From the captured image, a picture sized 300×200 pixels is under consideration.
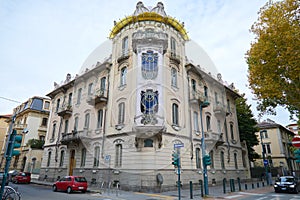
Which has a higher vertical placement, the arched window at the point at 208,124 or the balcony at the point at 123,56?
the balcony at the point at 123,56

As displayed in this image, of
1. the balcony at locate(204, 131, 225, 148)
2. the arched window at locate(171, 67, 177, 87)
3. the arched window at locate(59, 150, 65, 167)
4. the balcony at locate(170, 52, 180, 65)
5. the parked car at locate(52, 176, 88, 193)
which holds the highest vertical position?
the balcony at locate(170, 52, 180, 65)

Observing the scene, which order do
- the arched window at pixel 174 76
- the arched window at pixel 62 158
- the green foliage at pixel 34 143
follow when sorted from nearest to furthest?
the arched window at pixel 174 76, the arched window at pixel 62 158, the green foliage at pixel 34 143

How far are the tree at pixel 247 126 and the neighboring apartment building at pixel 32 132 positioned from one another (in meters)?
27.5

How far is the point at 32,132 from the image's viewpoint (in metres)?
32.0

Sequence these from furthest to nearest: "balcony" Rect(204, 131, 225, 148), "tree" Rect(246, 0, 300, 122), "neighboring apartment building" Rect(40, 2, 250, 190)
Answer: "balcony" Rect(204, 131, 225, 148)
"tree" Rect(246, 0, 300, 122)
"neighboring apartment building" Rect(40, 2, 250, 190)

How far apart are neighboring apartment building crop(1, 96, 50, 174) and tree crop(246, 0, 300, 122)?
89.4 ft

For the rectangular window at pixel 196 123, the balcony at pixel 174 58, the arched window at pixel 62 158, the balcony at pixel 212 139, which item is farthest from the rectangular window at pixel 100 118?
the balcony at pixel 212 139

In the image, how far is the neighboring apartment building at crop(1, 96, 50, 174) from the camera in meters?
28.5

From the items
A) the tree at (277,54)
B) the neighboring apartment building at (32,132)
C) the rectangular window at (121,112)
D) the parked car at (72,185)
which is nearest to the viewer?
the tree at (277,54)

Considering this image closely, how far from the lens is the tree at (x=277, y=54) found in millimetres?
11180

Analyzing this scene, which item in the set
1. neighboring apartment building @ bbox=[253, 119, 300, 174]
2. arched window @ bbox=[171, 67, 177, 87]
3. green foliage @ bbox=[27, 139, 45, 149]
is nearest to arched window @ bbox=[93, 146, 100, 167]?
arched window @ bbox=[171, 67, 177, 87]

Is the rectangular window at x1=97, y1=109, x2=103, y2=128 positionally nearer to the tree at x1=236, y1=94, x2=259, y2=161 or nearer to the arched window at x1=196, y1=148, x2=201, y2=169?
the arched window at x1=196, y1=148, x2=201, y2=169

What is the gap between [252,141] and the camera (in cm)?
2739

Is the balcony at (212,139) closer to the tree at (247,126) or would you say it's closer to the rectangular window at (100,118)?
the rectangular window at (100,118)
